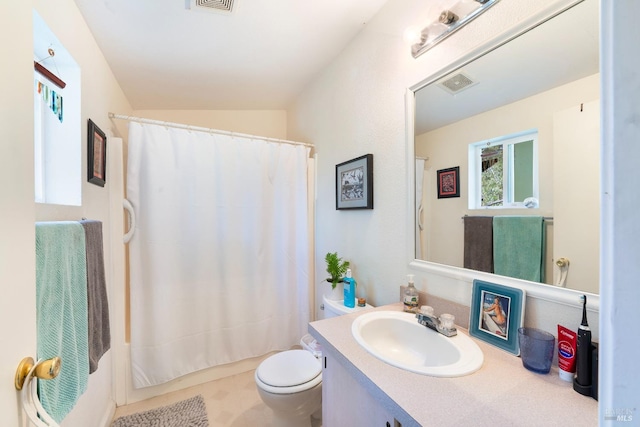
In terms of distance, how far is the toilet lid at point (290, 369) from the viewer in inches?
52.9

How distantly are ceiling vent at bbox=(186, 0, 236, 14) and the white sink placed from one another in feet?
5.43

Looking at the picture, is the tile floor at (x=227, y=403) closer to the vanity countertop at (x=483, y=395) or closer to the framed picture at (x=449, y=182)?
the vanity countertop at (x=483, y=395)

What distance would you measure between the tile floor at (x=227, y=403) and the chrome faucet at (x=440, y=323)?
42.8 inches

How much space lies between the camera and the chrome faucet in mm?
998

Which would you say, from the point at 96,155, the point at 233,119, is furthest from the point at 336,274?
the point at 233,119

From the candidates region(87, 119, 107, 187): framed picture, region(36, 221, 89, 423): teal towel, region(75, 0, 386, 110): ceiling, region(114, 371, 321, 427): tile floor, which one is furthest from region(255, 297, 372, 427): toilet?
region(75, 0, 386, 110): ceiling

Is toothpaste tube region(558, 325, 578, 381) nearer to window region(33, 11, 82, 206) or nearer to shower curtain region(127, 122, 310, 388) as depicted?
shower curtain region(127, 122, 310, 388)

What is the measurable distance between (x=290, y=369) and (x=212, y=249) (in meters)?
1.03

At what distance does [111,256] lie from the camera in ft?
5.51

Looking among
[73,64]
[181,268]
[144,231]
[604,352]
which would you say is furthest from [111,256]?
[604,352]

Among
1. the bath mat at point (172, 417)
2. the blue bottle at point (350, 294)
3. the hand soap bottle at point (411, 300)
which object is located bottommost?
the bath mat at point (172, 417)

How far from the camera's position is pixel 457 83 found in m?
1.15

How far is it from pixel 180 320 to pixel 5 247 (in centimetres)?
160

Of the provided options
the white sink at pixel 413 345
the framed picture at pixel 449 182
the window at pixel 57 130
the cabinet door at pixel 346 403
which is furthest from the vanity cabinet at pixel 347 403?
the window at pixel 57 130
